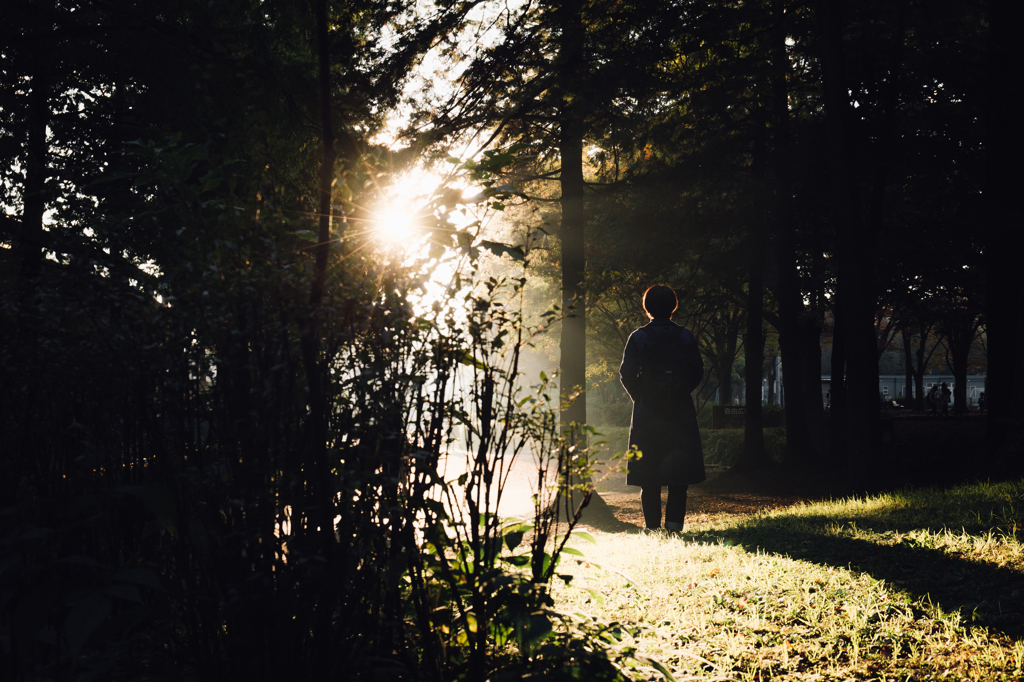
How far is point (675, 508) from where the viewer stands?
273 inches

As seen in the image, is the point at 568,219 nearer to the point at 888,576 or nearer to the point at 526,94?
the point at 526,94

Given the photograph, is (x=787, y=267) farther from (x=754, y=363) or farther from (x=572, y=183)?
(x=572, y=183)

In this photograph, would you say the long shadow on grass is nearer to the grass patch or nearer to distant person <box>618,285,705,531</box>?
the grass patch

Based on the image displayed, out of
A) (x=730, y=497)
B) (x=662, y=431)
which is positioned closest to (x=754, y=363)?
(x=730, y=497)

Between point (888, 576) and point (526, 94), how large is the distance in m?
7.91

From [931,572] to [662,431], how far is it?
2.78 m

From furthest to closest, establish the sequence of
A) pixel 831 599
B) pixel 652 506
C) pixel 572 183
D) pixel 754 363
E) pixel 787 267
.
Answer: pixel 754 363 < pixel 787 267 < pixel 572 183 < pixel 652 506 < pixel 831 599

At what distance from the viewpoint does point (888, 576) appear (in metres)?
4.20

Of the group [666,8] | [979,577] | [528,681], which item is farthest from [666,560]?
[666,8]

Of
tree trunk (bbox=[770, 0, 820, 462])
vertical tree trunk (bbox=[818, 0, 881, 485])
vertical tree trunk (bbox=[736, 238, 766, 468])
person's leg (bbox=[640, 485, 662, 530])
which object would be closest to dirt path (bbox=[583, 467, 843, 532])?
vertical tree trunk (bbox=[736, 238, 766, 468])

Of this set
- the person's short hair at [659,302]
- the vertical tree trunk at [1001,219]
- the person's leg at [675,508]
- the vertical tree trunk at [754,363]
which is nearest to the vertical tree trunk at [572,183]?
the person's leg at [675,508]

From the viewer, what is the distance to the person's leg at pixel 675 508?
6.89 metres

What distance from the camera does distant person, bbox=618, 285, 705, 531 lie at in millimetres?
6617

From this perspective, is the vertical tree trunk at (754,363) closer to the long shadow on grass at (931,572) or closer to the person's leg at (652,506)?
the person's leg at (652,506)
